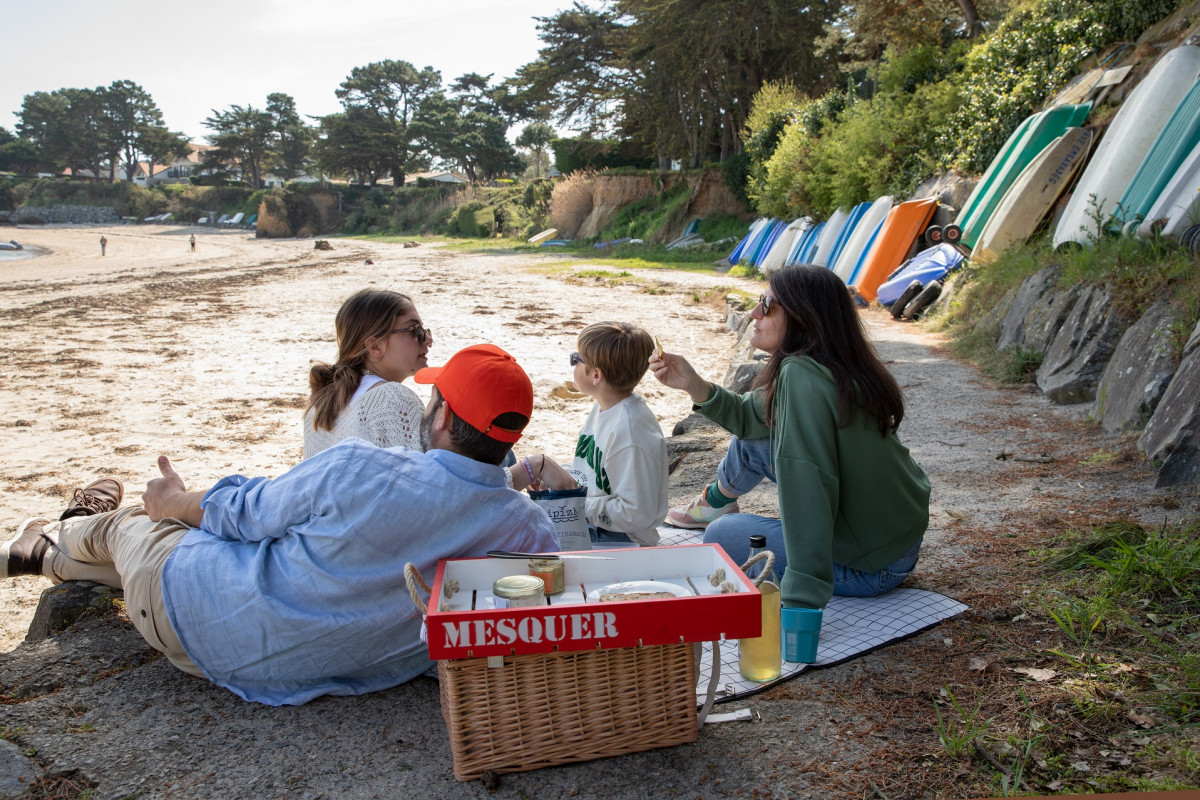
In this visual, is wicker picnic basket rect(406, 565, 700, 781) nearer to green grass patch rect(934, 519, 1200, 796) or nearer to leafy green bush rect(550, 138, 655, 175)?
green grass patch rect(934, 519, 1200, 796)

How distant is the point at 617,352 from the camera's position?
10.0ft

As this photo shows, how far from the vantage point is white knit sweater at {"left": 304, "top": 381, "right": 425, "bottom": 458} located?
2957 mm

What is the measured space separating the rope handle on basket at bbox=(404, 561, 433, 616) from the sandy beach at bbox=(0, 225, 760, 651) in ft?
7.63

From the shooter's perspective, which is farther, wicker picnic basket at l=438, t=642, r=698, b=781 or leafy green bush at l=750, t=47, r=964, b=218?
leafy green bush at l=750, t=47, r=964, b=218

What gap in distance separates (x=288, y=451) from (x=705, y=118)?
25779 millimetres

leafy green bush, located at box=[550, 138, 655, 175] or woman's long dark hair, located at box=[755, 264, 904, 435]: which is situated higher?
leafy green bush, located at box=[550, 138, 655, 175]

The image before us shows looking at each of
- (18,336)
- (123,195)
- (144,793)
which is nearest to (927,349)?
(144,793)

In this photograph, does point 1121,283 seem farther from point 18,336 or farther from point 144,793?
point 18,336

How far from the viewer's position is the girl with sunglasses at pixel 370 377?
2992 millimetres

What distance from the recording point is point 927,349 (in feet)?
26.7

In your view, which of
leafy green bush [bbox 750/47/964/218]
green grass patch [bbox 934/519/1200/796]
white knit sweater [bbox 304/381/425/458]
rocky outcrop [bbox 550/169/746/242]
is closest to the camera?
green grass patch [bbox 934/519/1200/796]

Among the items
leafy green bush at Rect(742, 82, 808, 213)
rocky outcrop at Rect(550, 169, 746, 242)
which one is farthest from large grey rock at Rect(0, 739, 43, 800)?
rocky outcrop at Rect(550, 169, 746, 242)

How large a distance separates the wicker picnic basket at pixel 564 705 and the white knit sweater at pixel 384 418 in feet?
3.73

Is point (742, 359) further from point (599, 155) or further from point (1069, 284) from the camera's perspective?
point (599, 155)
